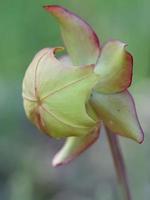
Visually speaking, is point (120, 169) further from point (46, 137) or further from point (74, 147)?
point (46, 137)

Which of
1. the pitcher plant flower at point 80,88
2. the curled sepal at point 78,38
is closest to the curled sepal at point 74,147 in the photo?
the pitcher plant flower at point 80,88

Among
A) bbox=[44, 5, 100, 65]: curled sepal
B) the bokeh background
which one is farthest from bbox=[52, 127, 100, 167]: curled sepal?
the bokeh background

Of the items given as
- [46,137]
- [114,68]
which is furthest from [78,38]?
→ [46,137]

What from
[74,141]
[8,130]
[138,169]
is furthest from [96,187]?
[74,141]

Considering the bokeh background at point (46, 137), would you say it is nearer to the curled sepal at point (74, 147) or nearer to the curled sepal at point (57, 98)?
the curled sepal at point (74, 147)

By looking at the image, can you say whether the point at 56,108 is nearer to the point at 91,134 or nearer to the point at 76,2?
the point at 91,134

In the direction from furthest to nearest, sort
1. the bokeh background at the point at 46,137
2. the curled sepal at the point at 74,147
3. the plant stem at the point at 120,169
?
the bokeh background at the point at 46,137 → the curled sepal at the point at 74,147 → the plant stem at the point at 120,169

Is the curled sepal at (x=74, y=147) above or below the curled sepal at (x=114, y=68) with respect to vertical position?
below

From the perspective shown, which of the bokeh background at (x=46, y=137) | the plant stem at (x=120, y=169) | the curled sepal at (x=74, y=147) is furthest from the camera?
the bokeh background at (x=46, y=137)
